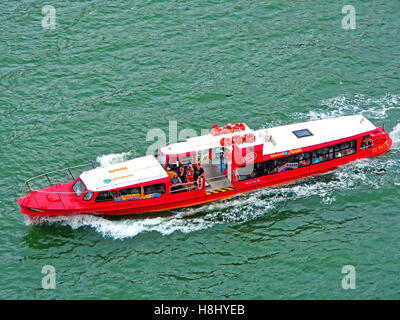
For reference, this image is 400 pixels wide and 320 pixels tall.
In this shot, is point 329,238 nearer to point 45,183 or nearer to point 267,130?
point 267,130

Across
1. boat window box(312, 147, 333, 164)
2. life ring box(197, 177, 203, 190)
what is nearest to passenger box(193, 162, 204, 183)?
life ring box(197, 177, 203, 190)

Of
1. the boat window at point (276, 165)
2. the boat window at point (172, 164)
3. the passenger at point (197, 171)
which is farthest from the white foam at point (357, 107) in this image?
the boat window at point (172, 164)

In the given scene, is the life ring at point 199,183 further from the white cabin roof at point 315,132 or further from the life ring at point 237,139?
the white cabin roof at point 315,132

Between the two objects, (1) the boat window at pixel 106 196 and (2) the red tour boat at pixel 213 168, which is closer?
(1) the boat window at pixel 106 196

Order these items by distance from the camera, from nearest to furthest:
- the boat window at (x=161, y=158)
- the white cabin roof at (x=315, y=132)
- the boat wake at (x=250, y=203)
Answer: the boat wake at (x=250, y=203) < the boat window at (x=161, y=158) < the white cabin roof at (x=315, y=132)

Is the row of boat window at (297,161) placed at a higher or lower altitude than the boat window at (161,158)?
lower
